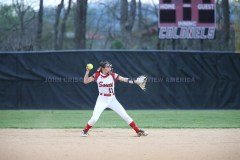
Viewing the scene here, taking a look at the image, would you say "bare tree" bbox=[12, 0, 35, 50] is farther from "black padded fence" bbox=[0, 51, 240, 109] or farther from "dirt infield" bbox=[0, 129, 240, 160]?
"dirt infield" bbox=[0, 129, 240, 160]

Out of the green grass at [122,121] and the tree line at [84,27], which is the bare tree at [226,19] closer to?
the tree line at [84,27]

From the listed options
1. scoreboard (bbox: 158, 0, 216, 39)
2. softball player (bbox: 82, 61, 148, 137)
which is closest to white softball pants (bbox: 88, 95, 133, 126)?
softball player (bbox: 82, 61, 148, 137)

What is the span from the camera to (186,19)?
21766mm

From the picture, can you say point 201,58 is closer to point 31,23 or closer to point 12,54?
point 12,54

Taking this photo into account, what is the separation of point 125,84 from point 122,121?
3.88 metres

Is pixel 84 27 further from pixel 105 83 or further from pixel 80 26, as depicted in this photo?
pixel 105 83

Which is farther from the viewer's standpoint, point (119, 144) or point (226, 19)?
point (226, 19)

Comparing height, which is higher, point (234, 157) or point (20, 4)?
point (20, 4)

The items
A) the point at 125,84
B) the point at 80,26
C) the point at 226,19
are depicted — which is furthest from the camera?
the point at 226,19

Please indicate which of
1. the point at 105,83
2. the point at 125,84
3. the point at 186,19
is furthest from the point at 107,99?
the point at 186,19

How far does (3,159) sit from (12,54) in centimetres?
1268

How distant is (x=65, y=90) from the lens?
71.1 feet

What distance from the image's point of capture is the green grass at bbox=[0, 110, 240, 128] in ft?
53.9

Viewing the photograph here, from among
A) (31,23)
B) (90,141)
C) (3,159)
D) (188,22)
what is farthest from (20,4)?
→ (3,159)
